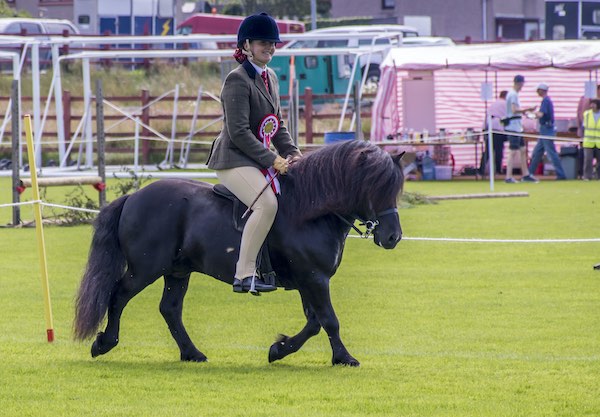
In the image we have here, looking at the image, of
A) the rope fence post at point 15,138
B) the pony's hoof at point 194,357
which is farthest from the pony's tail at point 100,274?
the rope fence post at point 15,138

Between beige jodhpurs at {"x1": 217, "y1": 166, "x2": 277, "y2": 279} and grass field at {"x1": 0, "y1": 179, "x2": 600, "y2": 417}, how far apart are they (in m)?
0.72

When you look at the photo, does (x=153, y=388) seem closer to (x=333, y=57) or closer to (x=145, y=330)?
(x=145, y=330)

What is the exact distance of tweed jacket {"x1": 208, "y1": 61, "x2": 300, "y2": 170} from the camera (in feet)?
26.8

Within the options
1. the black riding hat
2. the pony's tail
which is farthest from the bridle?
the pony's tail

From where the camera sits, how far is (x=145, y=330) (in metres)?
10.1

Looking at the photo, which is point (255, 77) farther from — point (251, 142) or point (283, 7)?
point (283, 7)

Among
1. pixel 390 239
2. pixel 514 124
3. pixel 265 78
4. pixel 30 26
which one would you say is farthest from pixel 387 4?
pixel 390 239

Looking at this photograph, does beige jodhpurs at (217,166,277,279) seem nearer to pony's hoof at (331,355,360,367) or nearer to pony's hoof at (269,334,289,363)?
pony's hoof at (269,334,289,363)

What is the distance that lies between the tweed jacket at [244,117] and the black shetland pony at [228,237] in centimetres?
31

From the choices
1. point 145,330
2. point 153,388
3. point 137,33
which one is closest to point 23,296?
point 145,330

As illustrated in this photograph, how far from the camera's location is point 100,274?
8602 mm

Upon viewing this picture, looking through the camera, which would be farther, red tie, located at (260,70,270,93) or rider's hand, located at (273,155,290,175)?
red tie, located at (260,70,270,93)

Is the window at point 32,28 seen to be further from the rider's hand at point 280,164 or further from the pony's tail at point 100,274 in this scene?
the rider's hand at point 280,164

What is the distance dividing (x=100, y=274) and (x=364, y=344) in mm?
2119
